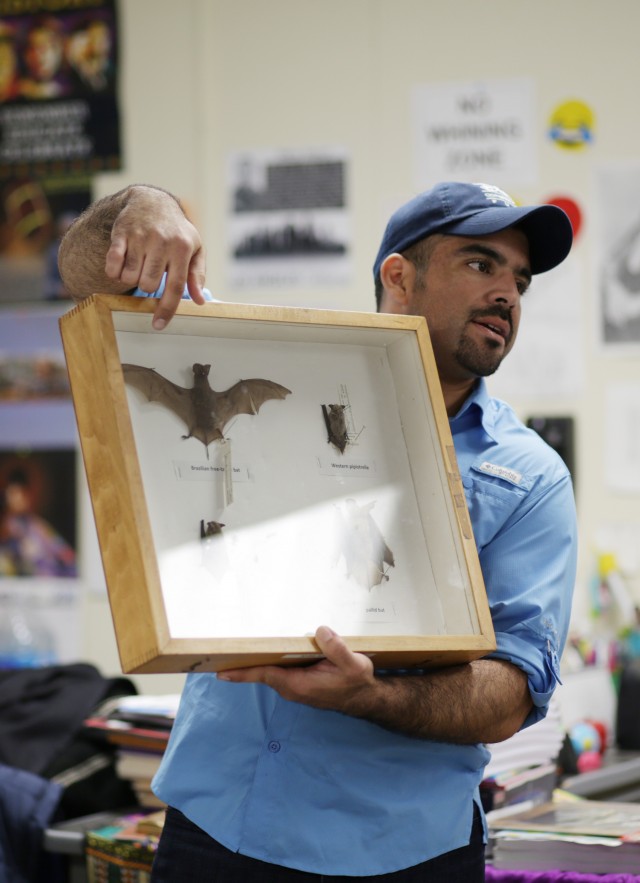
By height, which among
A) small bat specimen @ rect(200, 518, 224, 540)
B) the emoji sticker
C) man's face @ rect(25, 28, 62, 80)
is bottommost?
small bat specimen @ rect(200, 518, 224, 540)

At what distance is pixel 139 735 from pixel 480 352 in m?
1.12

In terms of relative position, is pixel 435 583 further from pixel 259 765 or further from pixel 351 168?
pixel 351 168

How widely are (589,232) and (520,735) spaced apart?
4.08 feet

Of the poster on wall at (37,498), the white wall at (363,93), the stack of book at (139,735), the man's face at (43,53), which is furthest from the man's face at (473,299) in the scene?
the man's face at (43,53)

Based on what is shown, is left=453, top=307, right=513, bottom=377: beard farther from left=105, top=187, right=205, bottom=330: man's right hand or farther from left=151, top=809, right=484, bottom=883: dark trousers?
left=151, top=809, right=484, bottom=883: dark trousers

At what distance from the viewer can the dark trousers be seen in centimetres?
114

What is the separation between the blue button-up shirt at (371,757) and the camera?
3.72 ft

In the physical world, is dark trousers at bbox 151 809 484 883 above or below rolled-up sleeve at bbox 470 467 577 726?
below

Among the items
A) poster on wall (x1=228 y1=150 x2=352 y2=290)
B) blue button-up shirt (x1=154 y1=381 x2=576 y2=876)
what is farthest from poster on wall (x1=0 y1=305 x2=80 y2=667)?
blue button-up shirt (x1=154 y1=381 x2=576 y2=876)

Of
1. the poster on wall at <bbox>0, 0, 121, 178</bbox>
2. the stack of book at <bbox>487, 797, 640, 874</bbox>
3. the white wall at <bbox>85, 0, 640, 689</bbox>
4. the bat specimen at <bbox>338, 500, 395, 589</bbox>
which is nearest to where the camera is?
the bat specimen at <bbox>338, 500, 395, 589</bbox>

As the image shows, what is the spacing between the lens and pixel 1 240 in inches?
115

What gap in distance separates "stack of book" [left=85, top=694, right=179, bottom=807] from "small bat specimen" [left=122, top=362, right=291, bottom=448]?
3.46ft

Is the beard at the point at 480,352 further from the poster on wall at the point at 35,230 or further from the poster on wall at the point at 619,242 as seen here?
the poster on wall at the point at 35,230

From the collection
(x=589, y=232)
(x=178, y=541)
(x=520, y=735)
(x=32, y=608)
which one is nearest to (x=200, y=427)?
(x=178, y=541)
